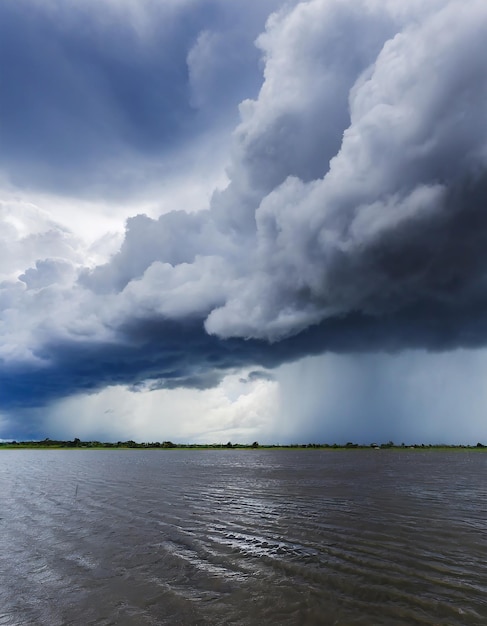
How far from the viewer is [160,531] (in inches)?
1011

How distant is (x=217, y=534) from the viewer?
24.5m

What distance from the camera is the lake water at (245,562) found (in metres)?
13.4

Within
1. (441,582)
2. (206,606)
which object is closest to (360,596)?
(441,582)

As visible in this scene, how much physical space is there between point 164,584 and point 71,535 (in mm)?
11825

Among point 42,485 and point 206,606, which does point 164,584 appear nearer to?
point 206,606

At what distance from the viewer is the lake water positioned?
13.4 m

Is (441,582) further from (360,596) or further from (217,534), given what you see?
(217,534)

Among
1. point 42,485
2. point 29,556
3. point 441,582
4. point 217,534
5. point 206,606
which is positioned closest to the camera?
point 206,606

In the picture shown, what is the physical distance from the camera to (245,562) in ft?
61.6

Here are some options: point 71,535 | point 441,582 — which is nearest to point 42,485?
point 71,535

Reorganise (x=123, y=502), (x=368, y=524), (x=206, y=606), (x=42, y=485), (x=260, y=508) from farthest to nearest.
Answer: (x=42, y=485) → (x=123, y=502) → (x=260, y=508) → (x=368, y=524) → (x=206, y=606)

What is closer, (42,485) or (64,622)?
(64,622)

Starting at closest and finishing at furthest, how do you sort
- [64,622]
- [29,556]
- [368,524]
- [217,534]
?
[64,622]
[29,556]
[217,534]
[368,524]

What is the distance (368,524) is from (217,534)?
9904 millimetres
